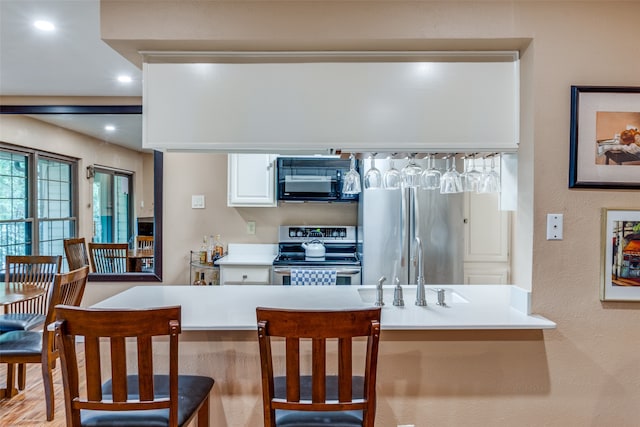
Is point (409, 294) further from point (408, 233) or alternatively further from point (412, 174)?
point (408, 233)

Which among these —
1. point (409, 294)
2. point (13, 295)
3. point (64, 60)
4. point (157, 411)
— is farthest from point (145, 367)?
point (64, 60)

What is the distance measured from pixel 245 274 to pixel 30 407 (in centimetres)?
170

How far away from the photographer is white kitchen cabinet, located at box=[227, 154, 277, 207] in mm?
3604

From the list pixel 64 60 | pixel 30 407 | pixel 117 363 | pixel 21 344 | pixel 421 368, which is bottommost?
pixel 30 407

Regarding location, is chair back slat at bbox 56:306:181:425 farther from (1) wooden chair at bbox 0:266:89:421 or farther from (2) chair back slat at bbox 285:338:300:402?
(1) wooden chair at bbox 0:266:89:421

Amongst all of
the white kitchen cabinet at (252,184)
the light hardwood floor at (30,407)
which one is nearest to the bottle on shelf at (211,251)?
the white kitchen cabinet at (252,184)

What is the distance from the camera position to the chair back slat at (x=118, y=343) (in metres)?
1.19

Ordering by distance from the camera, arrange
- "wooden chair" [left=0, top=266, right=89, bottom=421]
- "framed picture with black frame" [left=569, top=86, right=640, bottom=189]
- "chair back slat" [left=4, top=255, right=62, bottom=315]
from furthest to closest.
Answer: "chair back slat" [left=4, top=255, right=62, bottom=315]
"wooden chair" [left=0, top=266, right=89, bottom=421]
"framed picture with black frame" [left=569, top=86, right=640, bottom=189]

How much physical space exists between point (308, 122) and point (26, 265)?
8.95 ft

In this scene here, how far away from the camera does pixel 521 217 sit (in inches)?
70.9

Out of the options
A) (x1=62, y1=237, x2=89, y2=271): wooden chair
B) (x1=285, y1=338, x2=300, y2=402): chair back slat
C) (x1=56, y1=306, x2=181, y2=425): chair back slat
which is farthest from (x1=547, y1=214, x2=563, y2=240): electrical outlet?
(x1=62, y1=237, x2=89, y2=271): wooden chair

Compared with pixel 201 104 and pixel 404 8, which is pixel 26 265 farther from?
pixel 404 8

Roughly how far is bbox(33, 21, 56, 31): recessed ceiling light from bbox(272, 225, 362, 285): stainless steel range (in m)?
2.21

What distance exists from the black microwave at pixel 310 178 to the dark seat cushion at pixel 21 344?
2.06 metres
